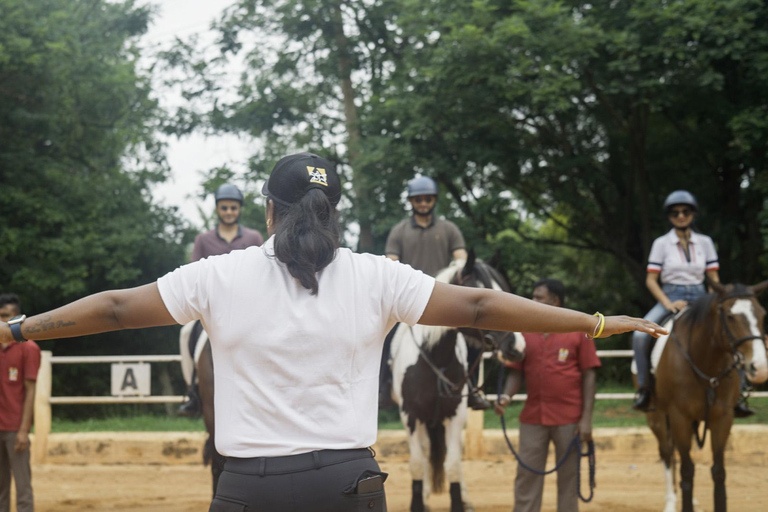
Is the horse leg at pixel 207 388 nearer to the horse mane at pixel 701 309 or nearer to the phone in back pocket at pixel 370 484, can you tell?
the horse mane at pixel 701 309

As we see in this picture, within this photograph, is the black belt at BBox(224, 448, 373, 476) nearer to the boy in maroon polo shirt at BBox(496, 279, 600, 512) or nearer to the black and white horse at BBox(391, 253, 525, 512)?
the boy in maroon polo shirt at BBox(496, 279, 600, 512)

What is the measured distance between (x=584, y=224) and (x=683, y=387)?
1175cm

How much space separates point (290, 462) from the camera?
227 centimetres

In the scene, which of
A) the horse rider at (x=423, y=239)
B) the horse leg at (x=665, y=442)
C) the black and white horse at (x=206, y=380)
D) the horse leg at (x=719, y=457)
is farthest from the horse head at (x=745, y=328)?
the black and white horse at (x=206, y=380)

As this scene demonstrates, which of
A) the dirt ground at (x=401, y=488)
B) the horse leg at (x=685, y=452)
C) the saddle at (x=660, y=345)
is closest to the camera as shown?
the horse leg at (x=685, y=452)

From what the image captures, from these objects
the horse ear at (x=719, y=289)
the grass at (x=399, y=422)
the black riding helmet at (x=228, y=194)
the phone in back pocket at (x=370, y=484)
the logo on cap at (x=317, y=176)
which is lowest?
the grass at (x=399, y=422)

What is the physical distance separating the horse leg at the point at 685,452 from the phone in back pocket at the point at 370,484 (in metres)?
5.77

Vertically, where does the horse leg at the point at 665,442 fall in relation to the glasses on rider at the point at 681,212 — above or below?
below

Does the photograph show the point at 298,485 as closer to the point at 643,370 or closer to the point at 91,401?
the point at 643,370

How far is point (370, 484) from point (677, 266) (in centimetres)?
669

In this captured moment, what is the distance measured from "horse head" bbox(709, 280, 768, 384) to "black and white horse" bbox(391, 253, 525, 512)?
1.95 meters

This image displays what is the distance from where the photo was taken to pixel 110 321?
7.88ft

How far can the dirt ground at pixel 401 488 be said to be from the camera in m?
8.63

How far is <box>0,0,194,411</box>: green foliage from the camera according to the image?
63.3 ft
